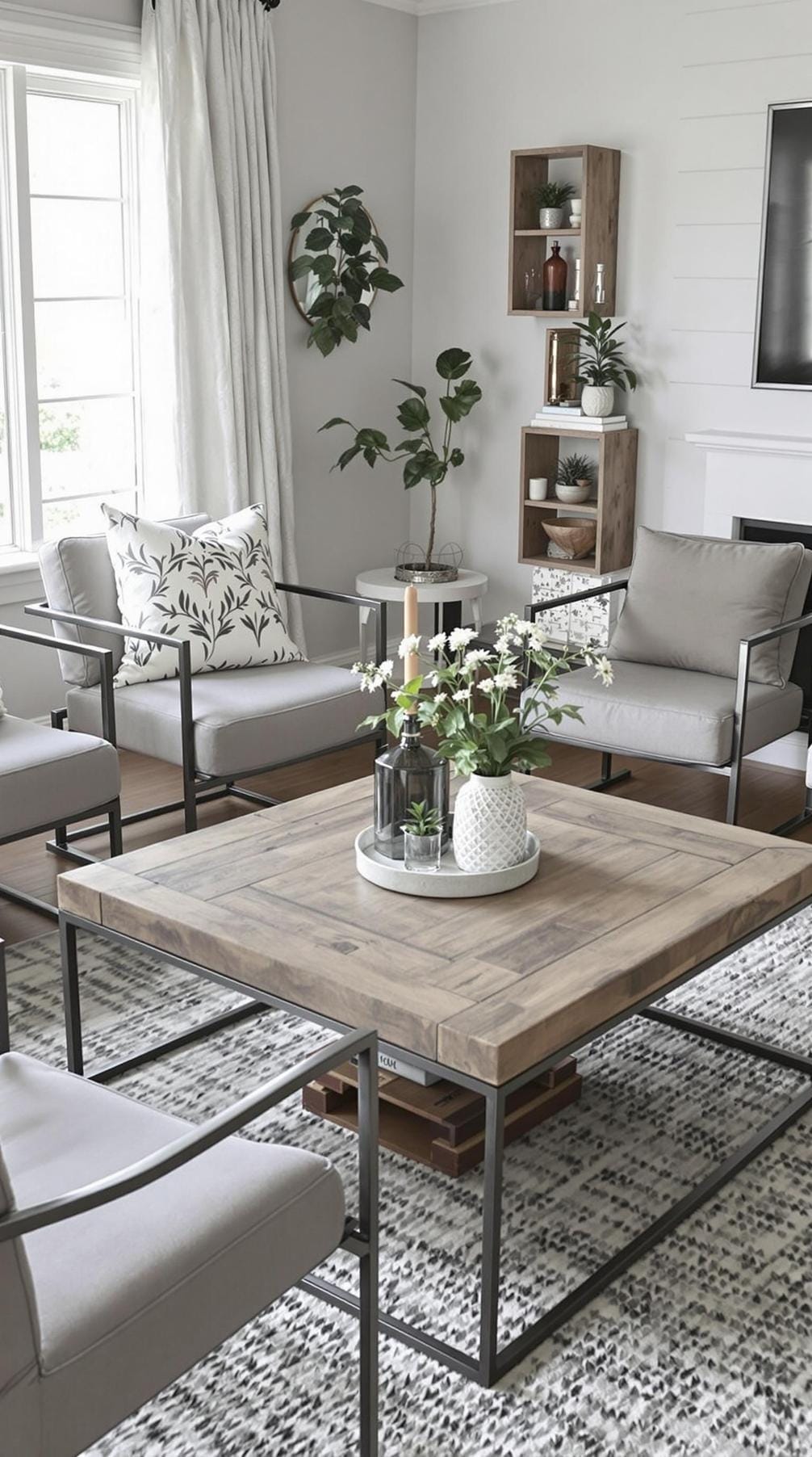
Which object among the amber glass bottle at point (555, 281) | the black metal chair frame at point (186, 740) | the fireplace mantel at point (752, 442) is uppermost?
the amber glass bottle at point (555, 281)

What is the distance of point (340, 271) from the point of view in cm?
557

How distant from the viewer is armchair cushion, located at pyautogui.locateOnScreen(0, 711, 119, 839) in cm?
340

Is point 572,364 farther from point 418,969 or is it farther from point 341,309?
point 418,969

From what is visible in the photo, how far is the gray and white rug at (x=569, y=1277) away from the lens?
6.48 ft

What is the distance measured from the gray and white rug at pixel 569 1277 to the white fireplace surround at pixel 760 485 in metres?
2.29

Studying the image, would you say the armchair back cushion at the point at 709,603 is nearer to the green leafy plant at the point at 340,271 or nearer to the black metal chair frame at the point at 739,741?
the black metal chair frame at the point at 739,741

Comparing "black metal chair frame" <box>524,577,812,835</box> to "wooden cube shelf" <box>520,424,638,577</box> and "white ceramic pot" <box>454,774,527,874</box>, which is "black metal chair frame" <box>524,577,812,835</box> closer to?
"wooden cube shelf" <box>520,424,638,577</box>

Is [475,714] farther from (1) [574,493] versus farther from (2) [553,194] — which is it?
(2) [553,194]

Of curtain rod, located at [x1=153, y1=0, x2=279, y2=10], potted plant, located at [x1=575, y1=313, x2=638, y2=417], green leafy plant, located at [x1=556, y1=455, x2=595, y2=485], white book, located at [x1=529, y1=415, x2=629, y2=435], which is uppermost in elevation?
curtain rod, located at [x1=153, y1=0, x2=279, y2=10]

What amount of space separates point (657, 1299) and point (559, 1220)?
0.24 meters

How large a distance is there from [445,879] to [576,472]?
3438mm

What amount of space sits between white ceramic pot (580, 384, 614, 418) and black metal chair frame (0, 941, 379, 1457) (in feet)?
12.9

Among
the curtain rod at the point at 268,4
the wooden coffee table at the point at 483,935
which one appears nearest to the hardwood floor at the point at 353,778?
the wooden coffee table at the point at 483,935

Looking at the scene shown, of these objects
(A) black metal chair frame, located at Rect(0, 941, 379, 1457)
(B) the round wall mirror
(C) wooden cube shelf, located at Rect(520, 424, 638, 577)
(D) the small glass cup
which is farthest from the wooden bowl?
(A) black metal chair frame, located at Rect(0, 941, 379, 1457)
